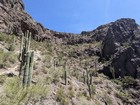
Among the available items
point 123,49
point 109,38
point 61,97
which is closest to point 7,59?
point 61,97

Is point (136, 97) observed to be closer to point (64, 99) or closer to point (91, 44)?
point (64, 99)

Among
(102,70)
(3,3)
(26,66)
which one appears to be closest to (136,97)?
(102,70)

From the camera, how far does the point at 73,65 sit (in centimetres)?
3944

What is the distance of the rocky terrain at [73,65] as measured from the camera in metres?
18.6

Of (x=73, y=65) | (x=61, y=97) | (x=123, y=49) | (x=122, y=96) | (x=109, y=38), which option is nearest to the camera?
(x=61, y=97)

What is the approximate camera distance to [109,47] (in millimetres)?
47156

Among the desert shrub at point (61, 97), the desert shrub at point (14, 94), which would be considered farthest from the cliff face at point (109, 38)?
the desert shrub at point (14, 94)

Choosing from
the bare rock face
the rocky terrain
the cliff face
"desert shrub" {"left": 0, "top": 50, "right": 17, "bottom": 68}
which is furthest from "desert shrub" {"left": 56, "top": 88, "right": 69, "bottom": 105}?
the bare rock face

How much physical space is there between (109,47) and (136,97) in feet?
51.1

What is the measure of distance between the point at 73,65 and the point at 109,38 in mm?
11577

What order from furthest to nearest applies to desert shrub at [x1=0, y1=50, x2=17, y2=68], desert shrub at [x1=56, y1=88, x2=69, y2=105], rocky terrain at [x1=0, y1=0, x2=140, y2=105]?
desert shrub at [x1=0, y1=50, x2=17, y2=68], desert shrub at [x1=56, y1=88, x2=69, y2=105], rocky terrain at [x1=0, y1=0, x2=140, y2=105]

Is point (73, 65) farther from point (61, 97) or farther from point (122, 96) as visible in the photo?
point (61, 97)

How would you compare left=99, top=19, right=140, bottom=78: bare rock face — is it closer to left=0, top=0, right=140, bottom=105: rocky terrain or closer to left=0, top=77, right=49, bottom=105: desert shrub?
left=0, top=0, right=140, bottom=105: rocky terrain

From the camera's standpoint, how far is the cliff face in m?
38.7
